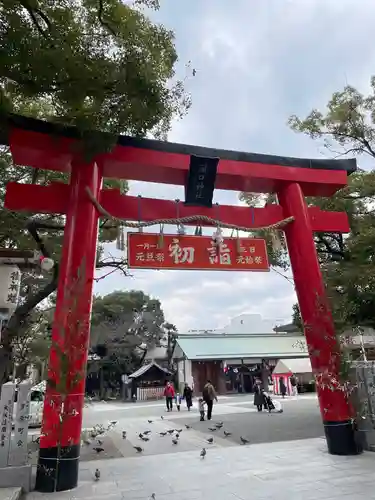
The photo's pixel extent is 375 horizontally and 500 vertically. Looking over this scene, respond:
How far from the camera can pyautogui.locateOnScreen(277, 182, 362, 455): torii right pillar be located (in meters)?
7.03

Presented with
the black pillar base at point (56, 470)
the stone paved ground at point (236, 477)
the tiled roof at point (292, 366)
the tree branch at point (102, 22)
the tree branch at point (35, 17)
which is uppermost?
the tree branch at point (102, 22)

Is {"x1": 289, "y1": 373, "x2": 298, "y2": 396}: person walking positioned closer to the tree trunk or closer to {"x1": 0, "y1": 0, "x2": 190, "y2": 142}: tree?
the tree trunk

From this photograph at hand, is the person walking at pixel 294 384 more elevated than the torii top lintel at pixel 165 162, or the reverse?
the torii top lintel at pixel 165 162

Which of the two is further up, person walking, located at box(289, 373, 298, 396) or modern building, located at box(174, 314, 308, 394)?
modern building, located at box(174, 314, 308, 394)

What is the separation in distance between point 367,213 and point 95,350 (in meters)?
27.8

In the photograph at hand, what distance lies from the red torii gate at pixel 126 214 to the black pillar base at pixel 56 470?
0.04 ft

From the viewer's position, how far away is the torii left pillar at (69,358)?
565 cm

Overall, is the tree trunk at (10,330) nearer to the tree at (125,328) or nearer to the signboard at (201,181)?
the signboard at (201,181)

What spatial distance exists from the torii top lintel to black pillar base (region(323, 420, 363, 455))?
15.3 feet

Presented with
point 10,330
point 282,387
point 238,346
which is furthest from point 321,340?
point 238,346

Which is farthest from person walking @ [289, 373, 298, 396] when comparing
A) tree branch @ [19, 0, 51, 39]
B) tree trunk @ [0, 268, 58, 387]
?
tree branch @ [19, 0, 51, 39]

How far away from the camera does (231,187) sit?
855 cm

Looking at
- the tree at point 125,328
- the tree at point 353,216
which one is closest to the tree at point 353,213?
the tree at point 353,216

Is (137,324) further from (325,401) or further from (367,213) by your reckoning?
(325,401)
